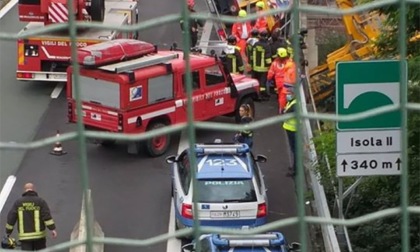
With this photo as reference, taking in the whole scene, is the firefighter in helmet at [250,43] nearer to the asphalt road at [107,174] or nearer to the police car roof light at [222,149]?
the asphalt road at [107,174]

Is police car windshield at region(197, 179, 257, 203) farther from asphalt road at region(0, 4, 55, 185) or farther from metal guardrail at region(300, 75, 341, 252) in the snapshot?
asphalt road at region(0, 4, 55, 185)

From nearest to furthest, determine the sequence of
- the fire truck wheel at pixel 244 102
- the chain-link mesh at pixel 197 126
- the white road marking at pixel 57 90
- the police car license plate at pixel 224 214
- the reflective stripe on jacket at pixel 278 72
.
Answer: the chain-link mesh at pixel 197 126
the police car license plate at pixel 224 214
the reflective stripe on jacket at pixel 278 72
the fire truck wheel at pixel 244 102
the white road marking at pixel 57 90

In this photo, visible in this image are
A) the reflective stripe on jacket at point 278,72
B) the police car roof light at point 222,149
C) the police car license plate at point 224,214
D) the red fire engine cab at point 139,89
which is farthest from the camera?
the reflective stripe on jacket at point 278,72

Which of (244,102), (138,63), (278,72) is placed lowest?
(244,102)

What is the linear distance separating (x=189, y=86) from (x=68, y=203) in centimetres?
1172

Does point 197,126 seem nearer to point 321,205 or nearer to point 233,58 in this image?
point 321,205

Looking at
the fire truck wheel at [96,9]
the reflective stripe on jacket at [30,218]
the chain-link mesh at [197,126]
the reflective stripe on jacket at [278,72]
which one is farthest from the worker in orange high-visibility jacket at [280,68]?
the chain-link mesh at [197,126]

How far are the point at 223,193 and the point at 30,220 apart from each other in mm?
2119

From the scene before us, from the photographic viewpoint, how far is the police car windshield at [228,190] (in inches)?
500

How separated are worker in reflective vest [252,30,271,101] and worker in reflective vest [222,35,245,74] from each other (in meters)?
0.26

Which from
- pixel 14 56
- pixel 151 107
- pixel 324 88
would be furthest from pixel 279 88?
pixel 14 56

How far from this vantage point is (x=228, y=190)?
42.3 feet

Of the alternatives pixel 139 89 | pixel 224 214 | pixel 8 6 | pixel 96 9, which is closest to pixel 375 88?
pixel 224 214

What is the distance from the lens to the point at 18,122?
17766 mm
